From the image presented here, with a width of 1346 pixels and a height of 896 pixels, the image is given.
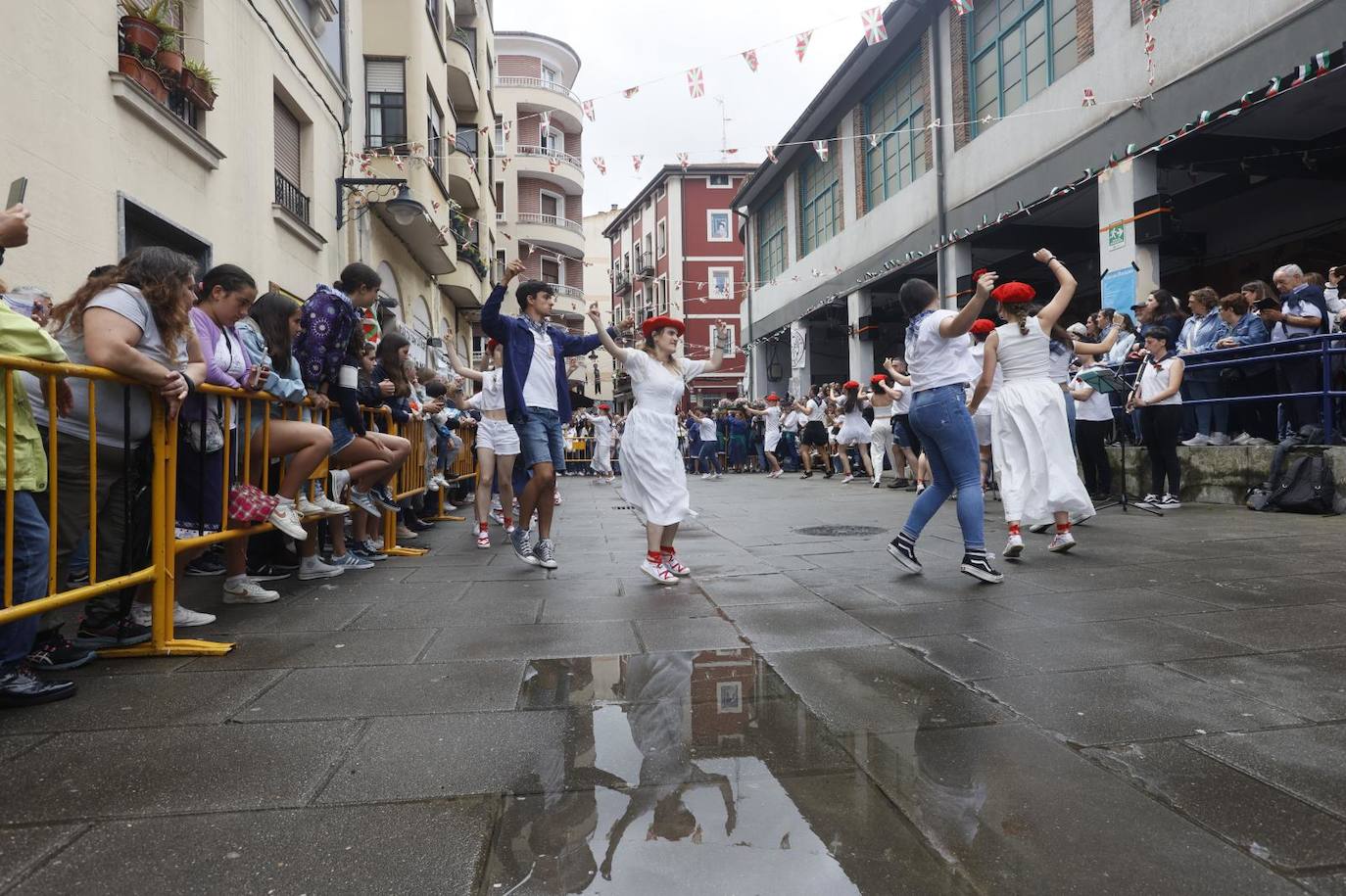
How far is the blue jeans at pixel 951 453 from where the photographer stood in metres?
4.93

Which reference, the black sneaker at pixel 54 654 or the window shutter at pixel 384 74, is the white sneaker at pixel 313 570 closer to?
the black sneaker at pixel 54 654

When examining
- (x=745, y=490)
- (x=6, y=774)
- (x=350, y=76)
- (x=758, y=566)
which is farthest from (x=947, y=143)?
(x=6, y=774)

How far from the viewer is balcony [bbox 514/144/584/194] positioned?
38.3 m

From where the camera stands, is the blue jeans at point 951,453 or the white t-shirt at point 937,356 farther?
the white t-shirt at point 937,356

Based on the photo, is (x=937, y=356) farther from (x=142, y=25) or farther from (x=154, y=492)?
(x=142, y=25)

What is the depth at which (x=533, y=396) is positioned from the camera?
5906 millimetres

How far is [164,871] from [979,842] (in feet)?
5.49

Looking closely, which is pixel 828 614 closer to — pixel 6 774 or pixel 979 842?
pixel 979 842

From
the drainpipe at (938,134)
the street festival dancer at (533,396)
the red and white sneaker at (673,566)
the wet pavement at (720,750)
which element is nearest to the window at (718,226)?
the drainpipe at (938,134)

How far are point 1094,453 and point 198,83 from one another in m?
9.81

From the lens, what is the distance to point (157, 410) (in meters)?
3.62

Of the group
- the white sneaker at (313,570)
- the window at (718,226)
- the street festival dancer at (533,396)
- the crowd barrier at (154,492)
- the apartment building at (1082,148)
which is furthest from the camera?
the window at (718,226)

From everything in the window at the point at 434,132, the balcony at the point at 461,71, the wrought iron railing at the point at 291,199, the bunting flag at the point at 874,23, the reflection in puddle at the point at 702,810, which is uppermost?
the balcony at the point at 461,71

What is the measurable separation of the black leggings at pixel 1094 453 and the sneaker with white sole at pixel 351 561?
6.91 m
